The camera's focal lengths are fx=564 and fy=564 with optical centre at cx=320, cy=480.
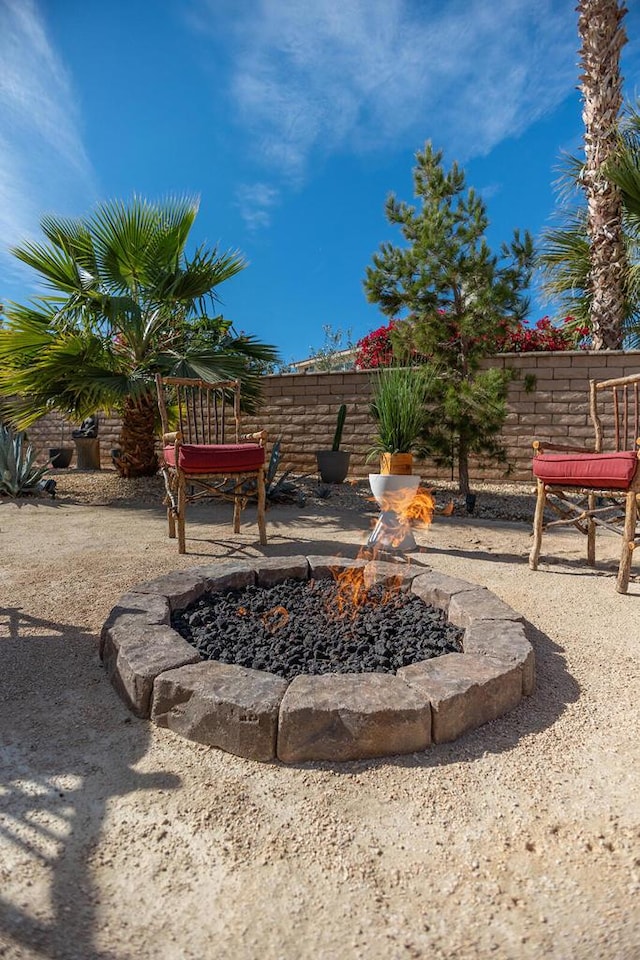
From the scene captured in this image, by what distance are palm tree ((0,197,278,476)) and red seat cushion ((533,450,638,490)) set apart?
3378 mm

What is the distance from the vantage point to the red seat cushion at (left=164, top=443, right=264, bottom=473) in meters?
3.52

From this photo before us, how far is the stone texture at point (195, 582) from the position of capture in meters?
2.28

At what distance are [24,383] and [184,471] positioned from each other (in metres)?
3.08

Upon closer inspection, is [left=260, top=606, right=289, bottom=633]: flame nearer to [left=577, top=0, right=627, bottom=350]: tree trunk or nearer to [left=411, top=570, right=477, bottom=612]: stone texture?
[left=411, top=570, right=477, bottom=612]: stone texture

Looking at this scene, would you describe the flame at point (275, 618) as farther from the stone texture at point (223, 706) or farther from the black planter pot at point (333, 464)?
the black planter pot at point (333, 464)

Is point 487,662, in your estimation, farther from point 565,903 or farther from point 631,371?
point 631,371

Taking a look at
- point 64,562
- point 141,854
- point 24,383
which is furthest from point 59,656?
point 24,383

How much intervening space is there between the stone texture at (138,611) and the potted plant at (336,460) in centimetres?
496

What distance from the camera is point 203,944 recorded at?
923 mm

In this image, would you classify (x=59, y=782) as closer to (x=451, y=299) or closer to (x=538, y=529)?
(x=538, y=529)

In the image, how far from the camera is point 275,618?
2.17 m

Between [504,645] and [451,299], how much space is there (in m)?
4.71

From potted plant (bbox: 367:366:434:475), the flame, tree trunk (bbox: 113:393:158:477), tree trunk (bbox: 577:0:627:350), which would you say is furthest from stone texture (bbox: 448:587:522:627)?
tree trunk (bbox: 577:0:627:350)

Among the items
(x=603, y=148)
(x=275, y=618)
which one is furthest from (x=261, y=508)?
(x=603, y=148)
